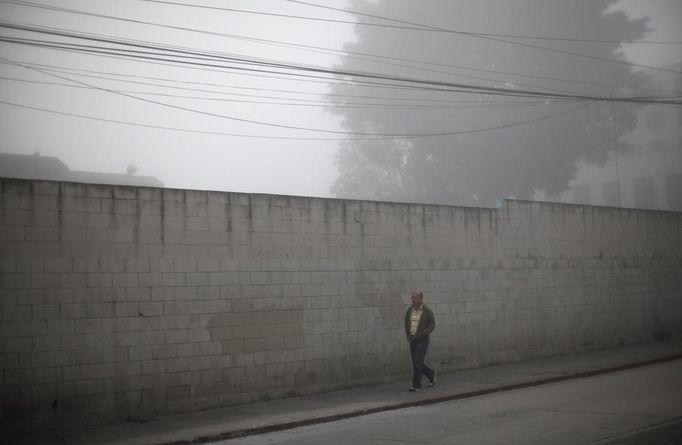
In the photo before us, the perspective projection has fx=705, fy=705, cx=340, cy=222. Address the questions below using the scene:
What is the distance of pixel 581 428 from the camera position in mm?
8367

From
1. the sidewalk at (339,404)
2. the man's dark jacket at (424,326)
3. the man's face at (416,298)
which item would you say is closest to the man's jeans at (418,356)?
the man's dark jacket at (424,326)

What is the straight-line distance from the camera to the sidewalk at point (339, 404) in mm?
9047

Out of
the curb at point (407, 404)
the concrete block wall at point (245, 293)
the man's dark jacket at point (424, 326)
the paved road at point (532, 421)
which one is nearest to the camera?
the paved road at point (532, 421)

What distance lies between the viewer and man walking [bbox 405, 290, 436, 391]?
39.8 ft

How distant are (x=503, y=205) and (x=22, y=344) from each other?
10414 millimetres

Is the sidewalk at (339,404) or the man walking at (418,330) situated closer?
the sidewalk at (339,404)

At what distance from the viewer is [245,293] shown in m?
11.5

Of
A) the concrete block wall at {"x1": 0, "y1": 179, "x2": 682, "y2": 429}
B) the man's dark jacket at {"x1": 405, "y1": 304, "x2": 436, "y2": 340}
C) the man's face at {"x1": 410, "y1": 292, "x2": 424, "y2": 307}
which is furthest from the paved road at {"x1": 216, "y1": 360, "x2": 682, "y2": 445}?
the concrete block wall at {"x1": 0, "y1": 179, "x2": 682, "y2": 429}

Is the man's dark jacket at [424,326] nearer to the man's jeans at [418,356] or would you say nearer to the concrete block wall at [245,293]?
the man's jeans at [418,356]

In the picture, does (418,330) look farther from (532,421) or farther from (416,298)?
(532,421)

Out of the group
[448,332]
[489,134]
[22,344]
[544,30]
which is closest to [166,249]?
[22,344]

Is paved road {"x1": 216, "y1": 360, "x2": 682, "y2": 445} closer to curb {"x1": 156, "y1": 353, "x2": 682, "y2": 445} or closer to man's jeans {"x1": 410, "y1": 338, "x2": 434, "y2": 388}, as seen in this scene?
curb {"x1": 156, "y1": 353, "x2": 682, "y2": 445}

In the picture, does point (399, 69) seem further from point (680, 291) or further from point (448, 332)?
point (448, 332)

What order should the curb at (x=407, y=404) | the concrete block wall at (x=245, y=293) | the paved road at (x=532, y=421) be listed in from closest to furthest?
1. the paved road at (x=532, y=421)
2. the curb at (x=407, y=404)
3. the concrete block wall at (x=245, y=293)
